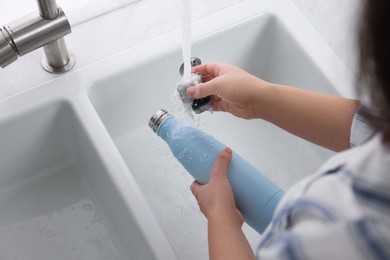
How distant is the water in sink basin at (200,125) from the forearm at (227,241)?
0.69ft

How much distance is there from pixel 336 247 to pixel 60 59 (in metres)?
0.57

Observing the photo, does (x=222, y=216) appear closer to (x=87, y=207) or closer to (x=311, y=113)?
(x=311, y=113)

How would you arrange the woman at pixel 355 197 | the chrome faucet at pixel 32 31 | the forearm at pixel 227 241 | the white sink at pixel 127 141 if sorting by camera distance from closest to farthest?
the woman at pixel 355 197 → the forearm at pixel 227 241 → the chrome faucet at pixel 32 31 → the white sink at pixel 127 141

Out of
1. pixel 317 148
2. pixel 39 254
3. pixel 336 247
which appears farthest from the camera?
pixel 317 148

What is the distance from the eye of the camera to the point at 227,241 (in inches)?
23.4

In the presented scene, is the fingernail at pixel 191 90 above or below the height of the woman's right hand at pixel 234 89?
above

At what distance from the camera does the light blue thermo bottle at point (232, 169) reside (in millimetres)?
646

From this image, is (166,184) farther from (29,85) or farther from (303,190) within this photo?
(303,190)

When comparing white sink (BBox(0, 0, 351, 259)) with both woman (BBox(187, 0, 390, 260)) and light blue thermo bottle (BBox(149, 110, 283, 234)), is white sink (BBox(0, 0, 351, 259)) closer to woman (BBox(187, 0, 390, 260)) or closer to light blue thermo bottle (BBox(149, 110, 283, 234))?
light blue thermo bottle (BBox(149, 110, 283, 234))

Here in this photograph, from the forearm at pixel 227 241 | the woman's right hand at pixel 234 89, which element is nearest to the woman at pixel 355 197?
the forearm at pixel 227 241

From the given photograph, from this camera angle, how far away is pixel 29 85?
0.82 m

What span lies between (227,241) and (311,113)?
199 mm

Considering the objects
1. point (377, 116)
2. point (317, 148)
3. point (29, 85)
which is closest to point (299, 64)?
point (317, 148)

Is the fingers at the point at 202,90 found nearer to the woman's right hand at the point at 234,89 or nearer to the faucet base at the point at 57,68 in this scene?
the woman's right hand at the point at 234,89
